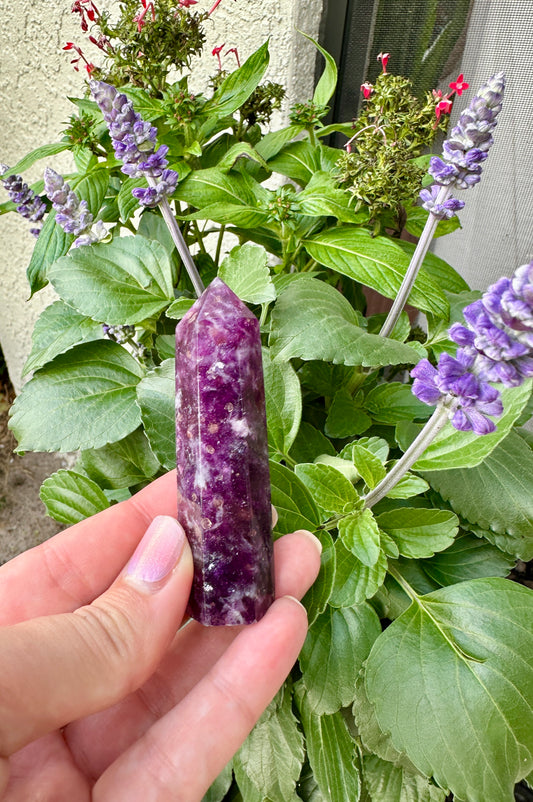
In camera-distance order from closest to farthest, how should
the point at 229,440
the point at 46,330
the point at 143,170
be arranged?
1. the point at 229,440
2. the point at 143,170
3. the point at 46,330

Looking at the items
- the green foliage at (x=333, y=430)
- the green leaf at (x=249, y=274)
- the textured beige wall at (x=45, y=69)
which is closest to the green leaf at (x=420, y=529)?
the green foliage at (x=333, y=430)

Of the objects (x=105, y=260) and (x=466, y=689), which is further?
(x=105, y=260)

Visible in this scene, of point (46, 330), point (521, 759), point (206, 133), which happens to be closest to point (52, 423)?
point (46, 330)

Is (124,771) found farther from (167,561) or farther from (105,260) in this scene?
(105,260)

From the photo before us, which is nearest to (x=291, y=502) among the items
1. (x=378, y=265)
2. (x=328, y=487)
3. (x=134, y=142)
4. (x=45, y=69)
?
(x=328, y=487)

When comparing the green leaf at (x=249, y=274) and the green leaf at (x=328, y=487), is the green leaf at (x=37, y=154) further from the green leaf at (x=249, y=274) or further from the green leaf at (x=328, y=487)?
the green leaf at (x=328, y=487)

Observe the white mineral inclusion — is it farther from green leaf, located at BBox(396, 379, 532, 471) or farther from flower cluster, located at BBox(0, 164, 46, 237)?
flower cluster, located at BBox(0, 164, 46, 237)

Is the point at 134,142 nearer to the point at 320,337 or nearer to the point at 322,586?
the point at 320,337
